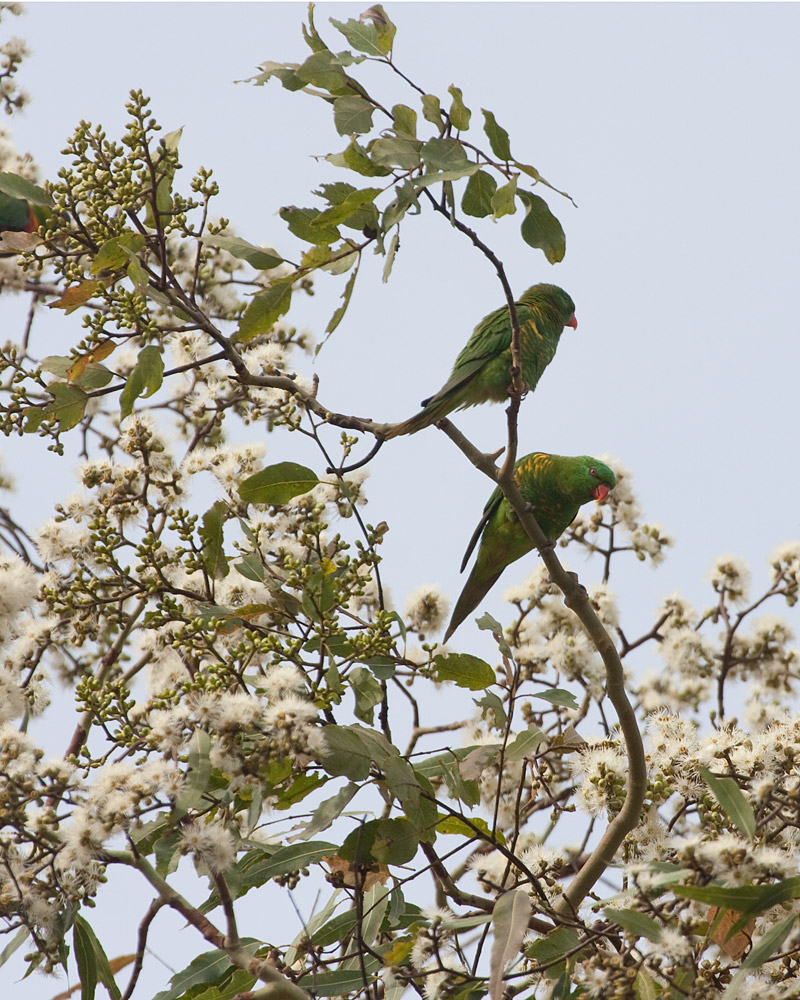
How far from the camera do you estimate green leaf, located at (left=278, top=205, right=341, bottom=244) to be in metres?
1.94

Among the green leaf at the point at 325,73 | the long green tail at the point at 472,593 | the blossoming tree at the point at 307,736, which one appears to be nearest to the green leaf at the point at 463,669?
the blossoming tree at the point at 307,736

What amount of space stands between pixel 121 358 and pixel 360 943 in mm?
2556

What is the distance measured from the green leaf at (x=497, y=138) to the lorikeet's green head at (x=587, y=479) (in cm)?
237

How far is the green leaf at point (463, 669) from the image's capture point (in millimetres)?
2260

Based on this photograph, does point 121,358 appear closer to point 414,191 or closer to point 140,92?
point 140,92

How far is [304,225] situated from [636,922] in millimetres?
1390

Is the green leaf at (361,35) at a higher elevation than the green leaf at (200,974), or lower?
higher

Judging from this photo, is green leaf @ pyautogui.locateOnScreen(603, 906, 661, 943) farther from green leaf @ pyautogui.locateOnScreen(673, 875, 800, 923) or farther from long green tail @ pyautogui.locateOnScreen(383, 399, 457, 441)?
long green tail @ pyautogui.locateOnScreen(383, 399, 457, 441)

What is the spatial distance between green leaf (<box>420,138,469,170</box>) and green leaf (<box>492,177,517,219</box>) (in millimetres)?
92

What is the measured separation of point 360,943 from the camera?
178cm

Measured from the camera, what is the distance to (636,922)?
1.67m

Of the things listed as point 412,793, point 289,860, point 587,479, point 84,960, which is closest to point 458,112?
point 412,793

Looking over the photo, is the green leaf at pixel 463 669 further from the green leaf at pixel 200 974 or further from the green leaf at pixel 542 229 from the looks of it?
the green leaf at pixel 542 229

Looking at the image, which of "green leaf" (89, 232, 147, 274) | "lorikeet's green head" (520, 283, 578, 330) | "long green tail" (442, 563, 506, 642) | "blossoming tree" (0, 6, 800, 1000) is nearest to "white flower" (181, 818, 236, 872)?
"blossoming tree" (0, 6, 800, 1000)
